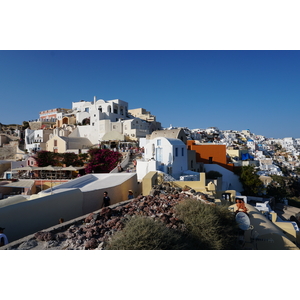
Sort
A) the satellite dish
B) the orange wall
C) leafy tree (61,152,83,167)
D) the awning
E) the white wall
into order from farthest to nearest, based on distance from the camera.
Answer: leafy tree (61,152,83,167) → the orange wall → the white wall → the awning → the satellite dish

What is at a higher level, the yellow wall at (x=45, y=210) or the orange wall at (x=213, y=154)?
the orange wall at (x=213, y=154)

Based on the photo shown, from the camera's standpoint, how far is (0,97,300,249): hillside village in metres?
7.20

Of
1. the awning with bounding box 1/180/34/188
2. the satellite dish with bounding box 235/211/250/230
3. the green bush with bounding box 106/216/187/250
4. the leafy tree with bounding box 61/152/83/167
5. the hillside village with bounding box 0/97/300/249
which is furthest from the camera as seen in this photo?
the leafy tree with bounding box 61/152/83/167

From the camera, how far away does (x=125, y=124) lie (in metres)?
38.7

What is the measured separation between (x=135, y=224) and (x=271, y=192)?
2429cm

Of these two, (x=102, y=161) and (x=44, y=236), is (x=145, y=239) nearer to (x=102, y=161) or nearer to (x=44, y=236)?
(x=44, y=236)

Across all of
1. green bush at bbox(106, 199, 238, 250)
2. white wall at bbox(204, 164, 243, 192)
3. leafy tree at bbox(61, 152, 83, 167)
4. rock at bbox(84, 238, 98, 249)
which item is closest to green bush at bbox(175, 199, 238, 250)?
green bush at bbox(106, 199, 238, 250)

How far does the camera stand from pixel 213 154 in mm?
23578

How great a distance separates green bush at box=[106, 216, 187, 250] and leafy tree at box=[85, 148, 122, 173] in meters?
20.5

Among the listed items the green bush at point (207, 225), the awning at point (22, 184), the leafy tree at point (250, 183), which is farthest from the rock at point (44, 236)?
the leafy tree at point (250, 183)

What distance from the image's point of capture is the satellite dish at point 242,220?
22.2 feet

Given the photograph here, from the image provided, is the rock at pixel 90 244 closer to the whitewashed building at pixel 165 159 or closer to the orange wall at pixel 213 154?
the whitewashed building at pixel 165 159

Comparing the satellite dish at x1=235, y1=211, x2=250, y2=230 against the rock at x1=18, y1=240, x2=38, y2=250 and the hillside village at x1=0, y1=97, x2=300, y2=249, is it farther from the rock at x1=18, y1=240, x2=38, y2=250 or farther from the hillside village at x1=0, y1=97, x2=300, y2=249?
the rock at x1=18, y1=240, x2=38, y2=250

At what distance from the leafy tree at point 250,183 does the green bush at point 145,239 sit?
2028 cm
